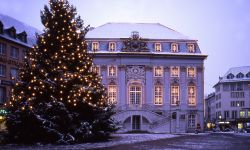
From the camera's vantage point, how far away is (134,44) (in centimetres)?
7000

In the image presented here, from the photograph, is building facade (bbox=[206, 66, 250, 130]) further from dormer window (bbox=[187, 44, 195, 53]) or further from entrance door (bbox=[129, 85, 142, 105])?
entrance door (bbox=[129, 85, 142, 105])

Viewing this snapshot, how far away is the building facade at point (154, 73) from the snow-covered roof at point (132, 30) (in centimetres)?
17

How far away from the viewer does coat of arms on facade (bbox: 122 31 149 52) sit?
69.8m

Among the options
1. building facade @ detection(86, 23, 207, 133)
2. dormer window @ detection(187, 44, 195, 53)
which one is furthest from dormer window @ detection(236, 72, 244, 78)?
dormer window @ detection(187, 44, 195, 53)

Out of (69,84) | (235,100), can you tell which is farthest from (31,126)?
(235,100)

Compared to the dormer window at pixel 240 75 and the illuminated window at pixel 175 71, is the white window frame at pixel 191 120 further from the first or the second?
the dormer window at pixel 240 75

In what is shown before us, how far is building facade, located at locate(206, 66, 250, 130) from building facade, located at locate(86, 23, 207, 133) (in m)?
41.5

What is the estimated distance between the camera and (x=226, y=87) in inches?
4528

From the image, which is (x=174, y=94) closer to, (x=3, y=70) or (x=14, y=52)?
(x=14, y=52)

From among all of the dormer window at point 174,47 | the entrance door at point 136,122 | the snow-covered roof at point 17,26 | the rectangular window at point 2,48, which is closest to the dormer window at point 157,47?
the dormer window at point 174,47

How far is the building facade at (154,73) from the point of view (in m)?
69.8

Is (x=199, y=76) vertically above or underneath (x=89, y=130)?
above

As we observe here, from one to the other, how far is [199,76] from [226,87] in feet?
150

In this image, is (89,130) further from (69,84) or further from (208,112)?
(208,112)
